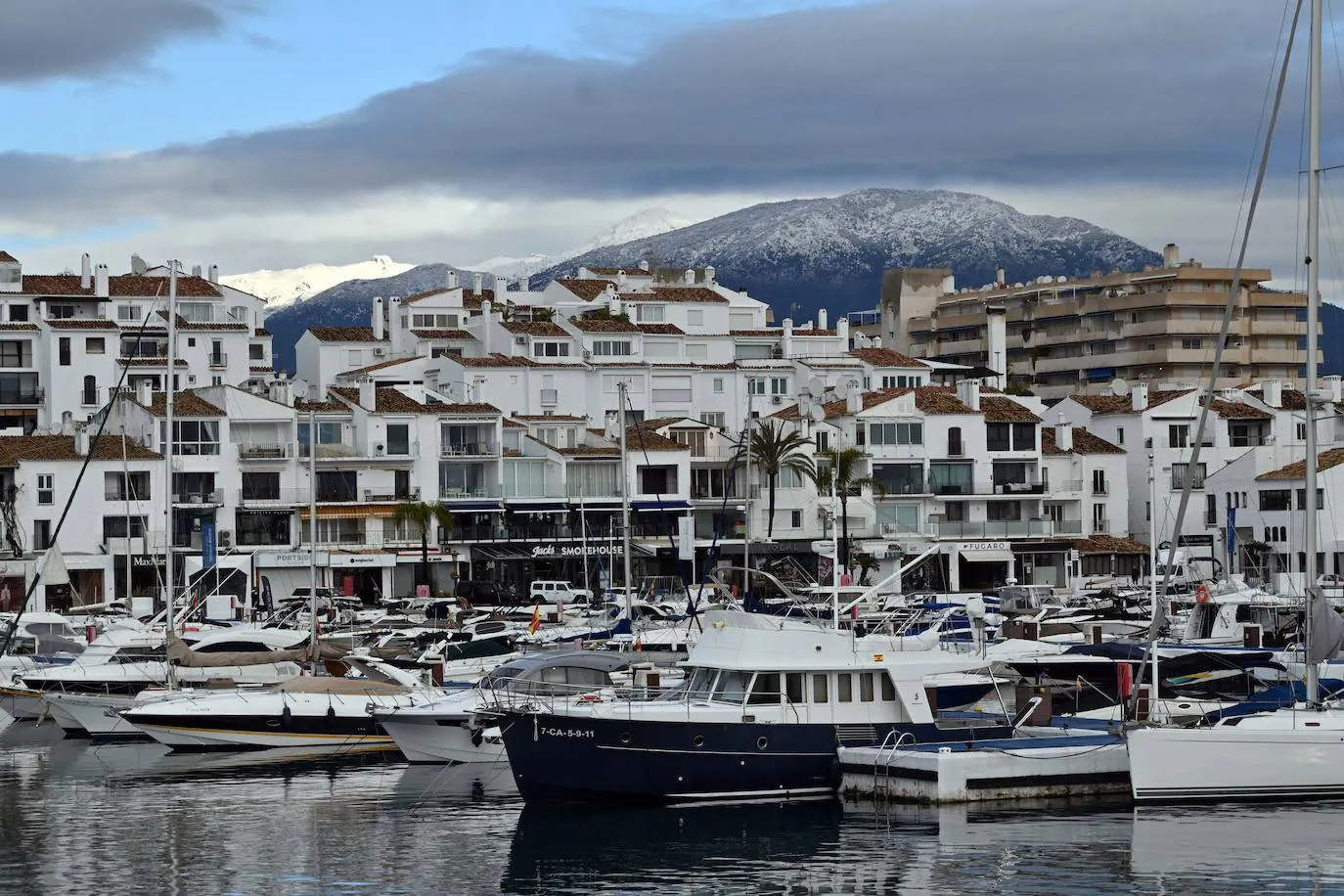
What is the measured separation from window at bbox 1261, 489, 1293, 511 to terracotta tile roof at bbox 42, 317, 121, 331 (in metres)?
59.0

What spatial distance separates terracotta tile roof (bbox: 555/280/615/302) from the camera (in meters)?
132

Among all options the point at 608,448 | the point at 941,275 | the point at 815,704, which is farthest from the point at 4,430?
the point at 941,275

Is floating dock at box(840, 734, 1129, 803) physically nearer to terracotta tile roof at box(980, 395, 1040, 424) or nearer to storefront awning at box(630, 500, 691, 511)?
storefront awning at box(630, 500, 691, 511)

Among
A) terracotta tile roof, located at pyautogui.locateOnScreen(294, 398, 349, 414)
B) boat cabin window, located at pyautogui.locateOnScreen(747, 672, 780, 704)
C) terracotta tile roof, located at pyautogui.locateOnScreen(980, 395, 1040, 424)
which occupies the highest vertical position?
terracotta tile roof, located at pyautogui.locateOnScreen(294, 398, 349, 414)

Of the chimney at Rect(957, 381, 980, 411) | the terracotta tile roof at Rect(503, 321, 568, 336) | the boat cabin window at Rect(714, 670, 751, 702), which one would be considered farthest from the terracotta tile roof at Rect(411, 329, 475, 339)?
the boat cabin window at Rect(714, 670, 751, 702)

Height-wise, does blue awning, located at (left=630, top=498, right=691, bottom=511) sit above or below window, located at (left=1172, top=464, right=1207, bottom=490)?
below

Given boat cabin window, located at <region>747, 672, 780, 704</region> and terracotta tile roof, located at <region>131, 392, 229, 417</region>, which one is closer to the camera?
boat cabin window, located at <region>747, 672, 780, 704</region>

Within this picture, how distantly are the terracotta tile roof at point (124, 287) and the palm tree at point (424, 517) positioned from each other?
20.5 meters

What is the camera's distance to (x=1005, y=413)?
11106 cm

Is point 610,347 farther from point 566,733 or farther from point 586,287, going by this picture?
point 566,733

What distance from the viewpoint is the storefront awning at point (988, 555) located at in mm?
108062

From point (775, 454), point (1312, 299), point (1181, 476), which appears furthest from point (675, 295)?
point (1312, 299)

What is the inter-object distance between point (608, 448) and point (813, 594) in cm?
2615

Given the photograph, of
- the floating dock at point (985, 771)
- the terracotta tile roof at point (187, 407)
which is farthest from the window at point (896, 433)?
the floating dock at point (985, 771)
